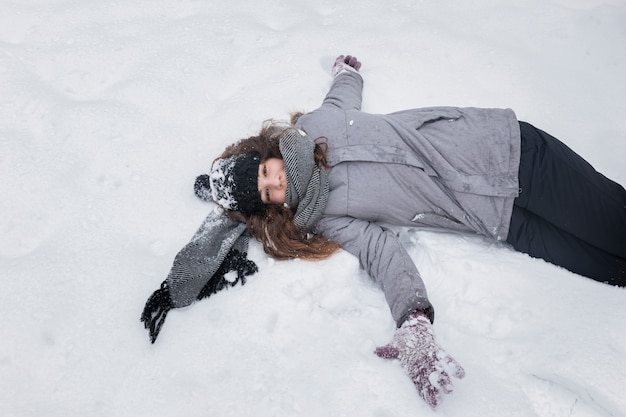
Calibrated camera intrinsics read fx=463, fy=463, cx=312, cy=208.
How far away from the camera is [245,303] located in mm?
1465

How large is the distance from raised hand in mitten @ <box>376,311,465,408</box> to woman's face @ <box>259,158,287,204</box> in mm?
598

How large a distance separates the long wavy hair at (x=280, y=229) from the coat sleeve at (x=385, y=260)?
57mm

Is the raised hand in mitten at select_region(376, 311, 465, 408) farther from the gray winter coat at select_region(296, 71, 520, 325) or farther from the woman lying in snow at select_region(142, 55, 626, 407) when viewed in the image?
the gray winter coat at select_region(296, 71, 520, 325)

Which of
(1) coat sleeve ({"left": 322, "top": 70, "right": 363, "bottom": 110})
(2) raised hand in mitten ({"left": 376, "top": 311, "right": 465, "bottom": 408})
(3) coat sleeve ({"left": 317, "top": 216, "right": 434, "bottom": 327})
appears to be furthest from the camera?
(1) coat sleeve ({"left": 322, "top": 70, "right": 363, "bottom": 110})

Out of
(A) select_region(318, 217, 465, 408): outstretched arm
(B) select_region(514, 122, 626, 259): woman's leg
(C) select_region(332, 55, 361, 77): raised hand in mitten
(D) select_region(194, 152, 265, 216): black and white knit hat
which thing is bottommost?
(A) select_region(318, 217, 465, 408): outstretched arm

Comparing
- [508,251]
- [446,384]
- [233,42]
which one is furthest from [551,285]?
[233,42]

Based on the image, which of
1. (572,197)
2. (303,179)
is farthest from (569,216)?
(303,179)

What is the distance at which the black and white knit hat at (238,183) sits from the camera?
1576mm

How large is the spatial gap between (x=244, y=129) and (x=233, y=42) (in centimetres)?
58

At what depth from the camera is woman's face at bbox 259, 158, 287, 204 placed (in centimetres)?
159

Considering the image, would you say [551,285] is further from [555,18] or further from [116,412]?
[555,18]

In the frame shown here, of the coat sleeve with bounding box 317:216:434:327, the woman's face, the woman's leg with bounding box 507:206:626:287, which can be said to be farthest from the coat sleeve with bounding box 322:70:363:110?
the woman's leg with bounding box 507:206:626:287

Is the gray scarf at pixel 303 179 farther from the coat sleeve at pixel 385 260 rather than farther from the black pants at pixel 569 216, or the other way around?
the black pants at pixel 569 216

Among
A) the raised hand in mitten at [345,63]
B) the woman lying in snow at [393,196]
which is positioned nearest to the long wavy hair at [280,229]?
the woman lying in snow at [393,196]
